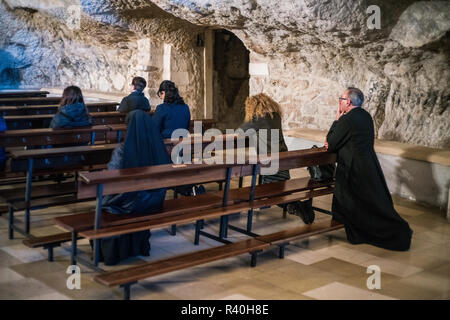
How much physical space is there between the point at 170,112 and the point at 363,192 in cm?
266

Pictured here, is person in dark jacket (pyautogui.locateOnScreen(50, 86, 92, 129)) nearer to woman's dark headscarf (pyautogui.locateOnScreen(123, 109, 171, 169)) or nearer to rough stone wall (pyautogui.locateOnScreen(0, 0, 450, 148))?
woman's dark headscarf (pyautogui.locateOnScreen(123, 109, 171, 169))

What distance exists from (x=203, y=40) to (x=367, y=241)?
781cm

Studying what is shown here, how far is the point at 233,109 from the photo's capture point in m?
13.8

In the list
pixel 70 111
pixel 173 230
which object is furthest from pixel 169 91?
pixel 173 230

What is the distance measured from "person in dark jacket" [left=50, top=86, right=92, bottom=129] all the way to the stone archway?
595 cm

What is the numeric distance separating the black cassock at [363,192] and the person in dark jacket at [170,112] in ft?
7.14

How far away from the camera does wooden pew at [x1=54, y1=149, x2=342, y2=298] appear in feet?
14.7

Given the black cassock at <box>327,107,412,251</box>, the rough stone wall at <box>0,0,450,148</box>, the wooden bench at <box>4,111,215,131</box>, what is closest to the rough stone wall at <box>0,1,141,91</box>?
the rough stone wall at <box>0,0,450,148</box>

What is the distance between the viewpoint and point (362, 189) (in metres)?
5.78

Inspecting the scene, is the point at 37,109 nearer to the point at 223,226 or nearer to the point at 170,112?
the point at 170,112

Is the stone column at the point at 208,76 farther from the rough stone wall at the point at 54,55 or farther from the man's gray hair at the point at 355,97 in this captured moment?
the man's gray hair at the point at 355,97

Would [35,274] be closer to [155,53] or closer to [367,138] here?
[367,138]

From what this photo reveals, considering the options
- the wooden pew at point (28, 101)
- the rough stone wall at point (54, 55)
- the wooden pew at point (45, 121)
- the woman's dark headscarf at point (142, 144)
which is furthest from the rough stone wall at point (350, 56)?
the rough stone wall at point (54, 55)

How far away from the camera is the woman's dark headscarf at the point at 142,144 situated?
192 inches
